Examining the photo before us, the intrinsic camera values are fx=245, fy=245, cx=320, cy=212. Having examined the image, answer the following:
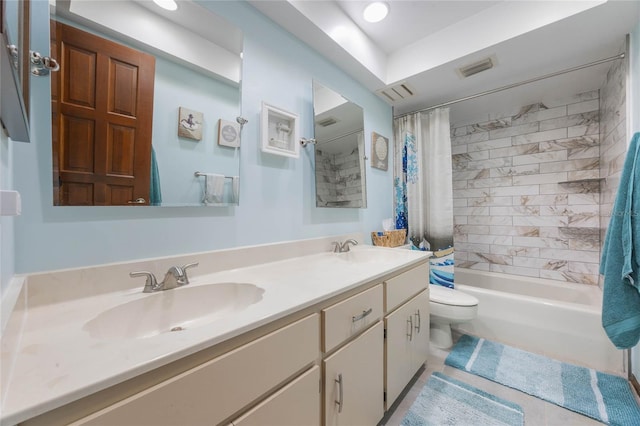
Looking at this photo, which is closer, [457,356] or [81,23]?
[81,23]

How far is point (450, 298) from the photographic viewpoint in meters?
1.84

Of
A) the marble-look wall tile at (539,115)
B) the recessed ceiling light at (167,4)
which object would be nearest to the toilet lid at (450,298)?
the marble-look wall tile at (539,115)

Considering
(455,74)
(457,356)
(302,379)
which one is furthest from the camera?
(455,74)

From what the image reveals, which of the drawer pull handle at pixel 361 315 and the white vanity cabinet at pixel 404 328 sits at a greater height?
the drawer pull handle at pixel 361 315

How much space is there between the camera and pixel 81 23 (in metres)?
0.81

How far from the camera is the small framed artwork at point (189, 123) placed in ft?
3.36

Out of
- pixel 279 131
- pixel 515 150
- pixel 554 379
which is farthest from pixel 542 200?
pixel 279 131

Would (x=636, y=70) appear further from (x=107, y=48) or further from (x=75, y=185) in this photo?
(x=75, y=185)

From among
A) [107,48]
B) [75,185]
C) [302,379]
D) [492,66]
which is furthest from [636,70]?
[75,185]

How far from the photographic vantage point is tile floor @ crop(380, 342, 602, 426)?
4.06ft

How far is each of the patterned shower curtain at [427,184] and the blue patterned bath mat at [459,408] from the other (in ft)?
3.01

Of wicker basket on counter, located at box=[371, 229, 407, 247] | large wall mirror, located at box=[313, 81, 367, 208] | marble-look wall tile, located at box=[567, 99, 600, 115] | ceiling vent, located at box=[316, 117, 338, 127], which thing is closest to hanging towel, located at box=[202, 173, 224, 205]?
large wall mirror, located at box=[313, 81, 367, 208]

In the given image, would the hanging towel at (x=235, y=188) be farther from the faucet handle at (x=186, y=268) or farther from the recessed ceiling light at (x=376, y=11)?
the recessed ceiling light at (x=376, y=11)

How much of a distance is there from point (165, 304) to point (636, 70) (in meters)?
2.67
